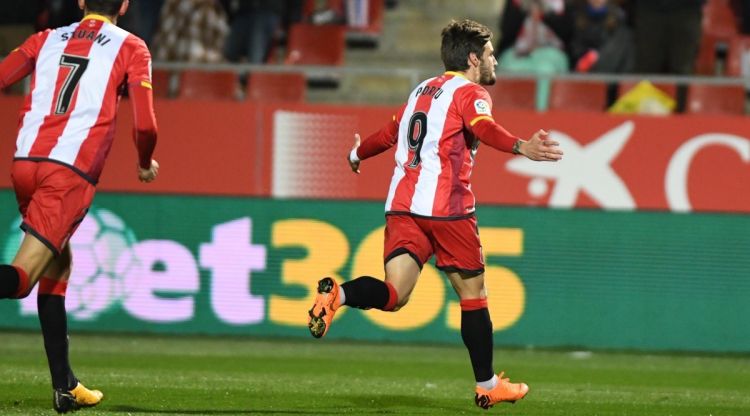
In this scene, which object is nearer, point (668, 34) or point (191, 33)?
point (668, 34)

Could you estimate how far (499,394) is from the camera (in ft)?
23.5

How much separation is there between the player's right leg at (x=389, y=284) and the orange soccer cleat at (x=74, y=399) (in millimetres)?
1236

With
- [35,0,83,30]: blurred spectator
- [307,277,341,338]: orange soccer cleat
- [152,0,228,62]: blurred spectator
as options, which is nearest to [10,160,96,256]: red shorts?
[307,277,341,338]: orange soccer cleat

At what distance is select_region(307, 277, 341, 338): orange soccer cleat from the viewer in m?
6.75

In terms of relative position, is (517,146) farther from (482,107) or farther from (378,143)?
(378,143)

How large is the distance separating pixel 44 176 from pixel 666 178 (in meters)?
7.34

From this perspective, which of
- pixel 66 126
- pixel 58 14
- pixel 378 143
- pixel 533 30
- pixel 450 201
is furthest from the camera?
pixel 533 30

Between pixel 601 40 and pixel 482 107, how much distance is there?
7.12 m

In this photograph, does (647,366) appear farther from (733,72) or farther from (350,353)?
(733,72)

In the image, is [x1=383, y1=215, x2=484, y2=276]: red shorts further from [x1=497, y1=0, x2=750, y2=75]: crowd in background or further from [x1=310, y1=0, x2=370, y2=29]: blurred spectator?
[x1=310, y1=0, x2=370, y2=29]: blurred spectator

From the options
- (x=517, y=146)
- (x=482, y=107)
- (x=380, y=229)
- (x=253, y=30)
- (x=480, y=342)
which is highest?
(x=253, y=30)

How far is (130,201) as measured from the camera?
510 inches

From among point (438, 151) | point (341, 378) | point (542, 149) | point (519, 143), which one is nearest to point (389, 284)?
point (438, 151)

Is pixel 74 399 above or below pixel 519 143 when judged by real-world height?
below
